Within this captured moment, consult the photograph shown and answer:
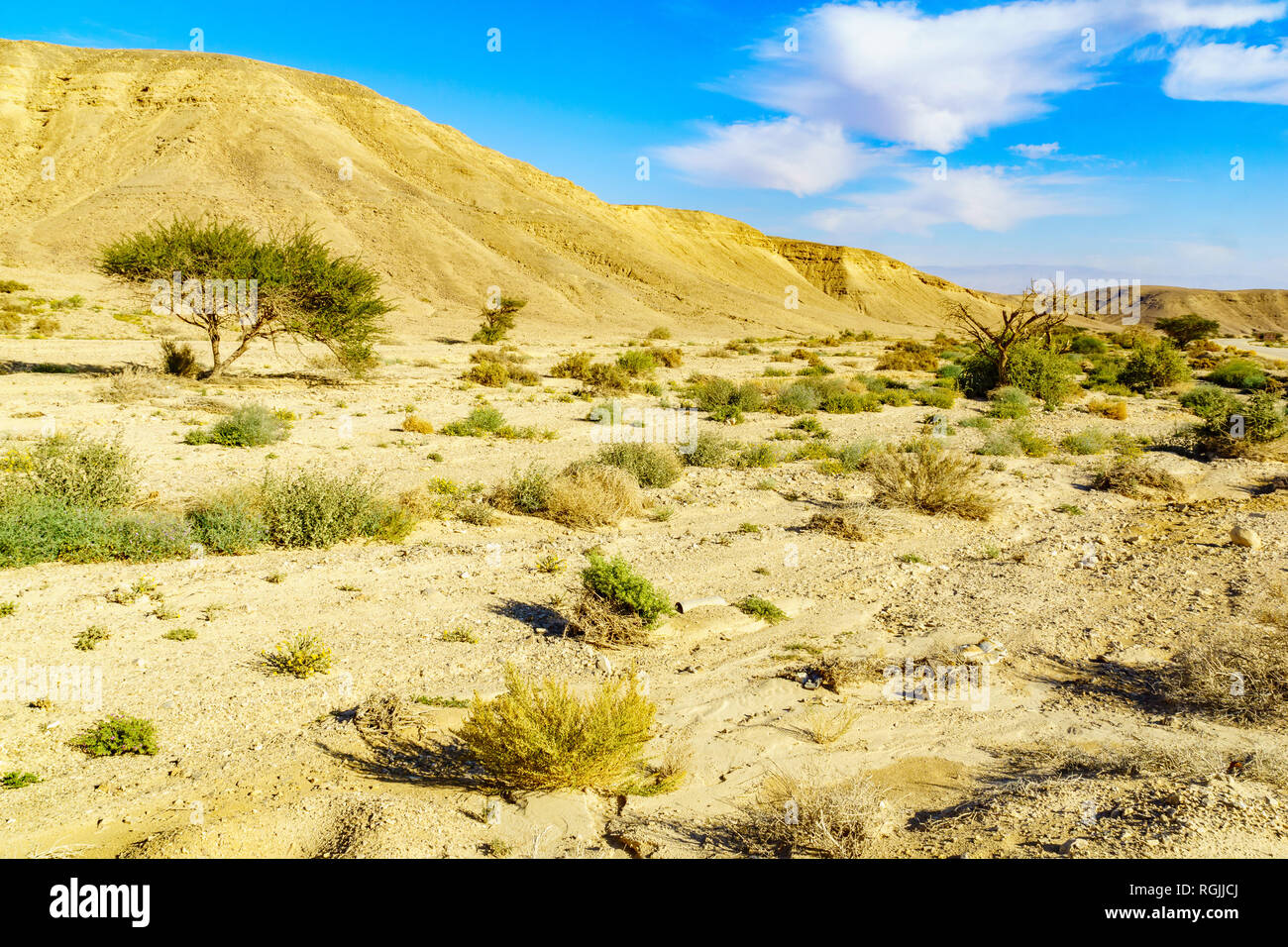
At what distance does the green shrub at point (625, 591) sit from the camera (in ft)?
20.8

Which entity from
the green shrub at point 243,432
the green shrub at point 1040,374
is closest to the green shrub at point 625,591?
the green shrub at point 243,432

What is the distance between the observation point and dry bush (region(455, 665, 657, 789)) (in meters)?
4.06

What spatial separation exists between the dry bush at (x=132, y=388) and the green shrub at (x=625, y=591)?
1293 centimetres

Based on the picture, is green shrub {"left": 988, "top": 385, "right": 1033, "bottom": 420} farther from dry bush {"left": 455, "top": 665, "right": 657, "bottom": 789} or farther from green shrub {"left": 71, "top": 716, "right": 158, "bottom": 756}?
green shrub {"left": 71, "top": 716, "right": 158, "bottom": 756}

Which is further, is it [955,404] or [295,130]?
[295,130]

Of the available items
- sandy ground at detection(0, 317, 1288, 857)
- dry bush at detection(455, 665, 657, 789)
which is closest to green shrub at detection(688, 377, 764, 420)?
sandy ground at detection(0, 317, 1288, 857)

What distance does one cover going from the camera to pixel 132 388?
1492cm

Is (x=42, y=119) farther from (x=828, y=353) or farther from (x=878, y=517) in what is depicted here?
(x=878, y=517)

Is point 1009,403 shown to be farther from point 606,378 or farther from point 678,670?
point 678,670

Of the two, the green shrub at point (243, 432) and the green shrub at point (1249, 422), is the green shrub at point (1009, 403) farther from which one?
the green shrub at point (243, 432)

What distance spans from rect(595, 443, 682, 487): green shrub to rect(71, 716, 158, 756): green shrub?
23.4ft

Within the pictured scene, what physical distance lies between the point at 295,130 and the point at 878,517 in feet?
206

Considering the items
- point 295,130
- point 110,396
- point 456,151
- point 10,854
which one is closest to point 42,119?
point 295,130

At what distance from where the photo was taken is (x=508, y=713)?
4.15 meters
